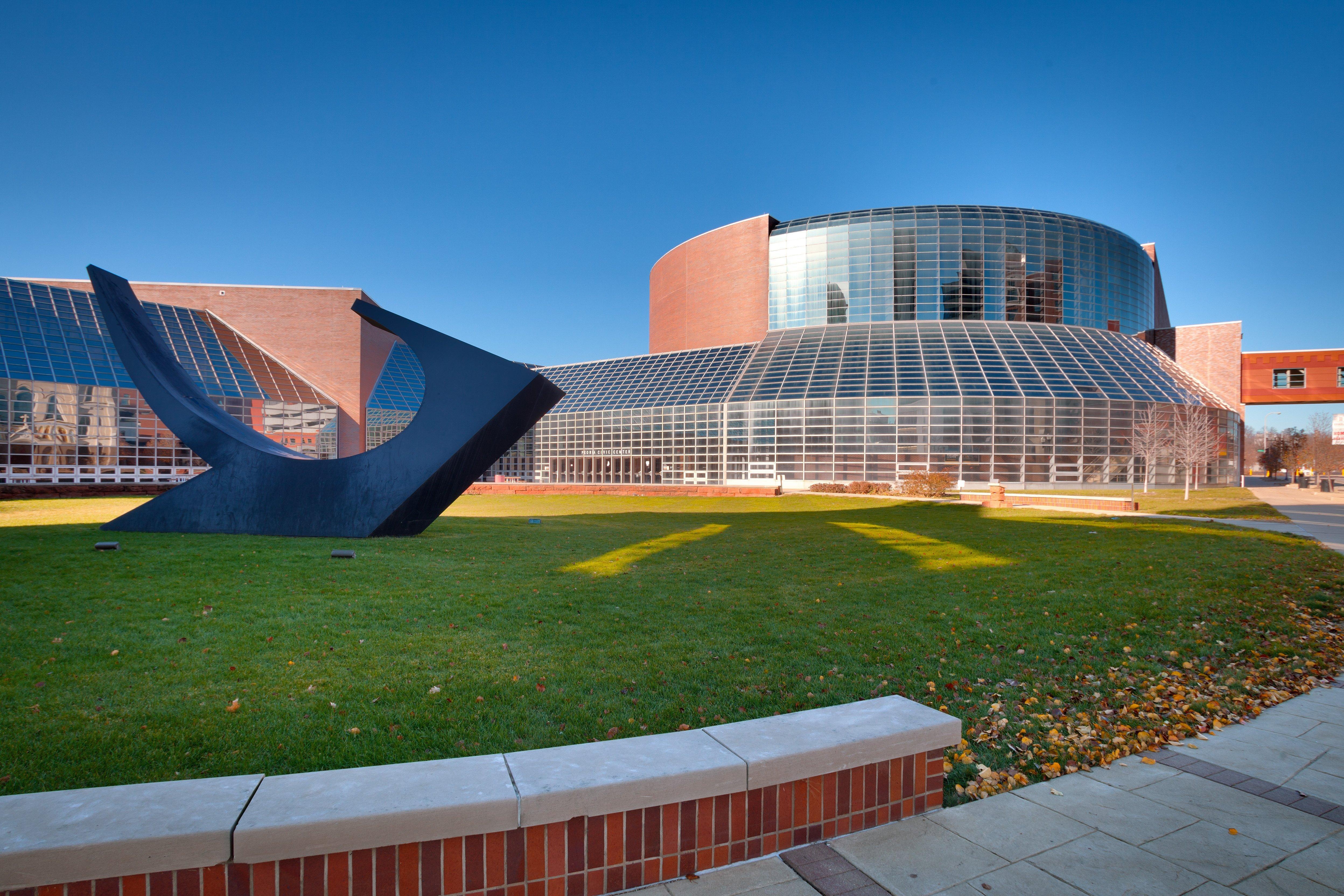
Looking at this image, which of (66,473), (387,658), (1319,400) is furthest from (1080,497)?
(1319,400)

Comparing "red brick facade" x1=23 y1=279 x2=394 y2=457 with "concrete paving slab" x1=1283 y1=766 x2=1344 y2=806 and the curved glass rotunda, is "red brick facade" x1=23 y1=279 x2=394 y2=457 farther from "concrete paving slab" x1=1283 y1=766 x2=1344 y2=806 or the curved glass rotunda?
"concrete paving slab" x1=1283 y1=766 x2=1344 y2=806

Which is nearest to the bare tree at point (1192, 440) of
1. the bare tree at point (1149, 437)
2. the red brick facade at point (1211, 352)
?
the bare tree at point (1149, 437)

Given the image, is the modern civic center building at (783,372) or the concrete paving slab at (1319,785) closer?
the concrete paving slab at (1319,785)

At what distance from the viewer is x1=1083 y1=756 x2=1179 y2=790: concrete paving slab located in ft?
14.5

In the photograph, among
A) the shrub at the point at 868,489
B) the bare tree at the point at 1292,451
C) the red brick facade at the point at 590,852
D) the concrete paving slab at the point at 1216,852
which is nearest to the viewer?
the red brick facade at the point at 590,852

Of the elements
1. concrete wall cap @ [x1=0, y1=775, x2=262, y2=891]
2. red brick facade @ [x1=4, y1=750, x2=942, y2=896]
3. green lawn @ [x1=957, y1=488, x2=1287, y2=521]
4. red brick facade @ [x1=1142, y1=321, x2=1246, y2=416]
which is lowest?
green lawn @ [x1=957, y1=488, x2=1287, y2=521]

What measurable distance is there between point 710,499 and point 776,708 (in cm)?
3026

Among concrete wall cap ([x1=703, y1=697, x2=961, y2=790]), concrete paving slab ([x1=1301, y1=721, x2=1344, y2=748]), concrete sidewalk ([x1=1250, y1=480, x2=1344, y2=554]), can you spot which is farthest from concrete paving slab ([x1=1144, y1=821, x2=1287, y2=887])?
concrete sidewalk ([x1=1250, y1=480, x2=1344, y2=554])

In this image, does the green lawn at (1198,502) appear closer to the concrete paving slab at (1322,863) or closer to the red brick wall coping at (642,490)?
the red brick wall coping at (642,490)

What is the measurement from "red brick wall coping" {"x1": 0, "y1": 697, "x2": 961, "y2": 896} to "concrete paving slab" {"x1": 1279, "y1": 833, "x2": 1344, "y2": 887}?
187 cm

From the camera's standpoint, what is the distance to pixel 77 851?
2.49 metres

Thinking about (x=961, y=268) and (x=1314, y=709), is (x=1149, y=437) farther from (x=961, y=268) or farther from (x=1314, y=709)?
(x=1314, y=709)

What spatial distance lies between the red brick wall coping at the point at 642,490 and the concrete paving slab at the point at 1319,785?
32684 mm

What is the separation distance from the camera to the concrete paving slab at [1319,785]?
434 cm
